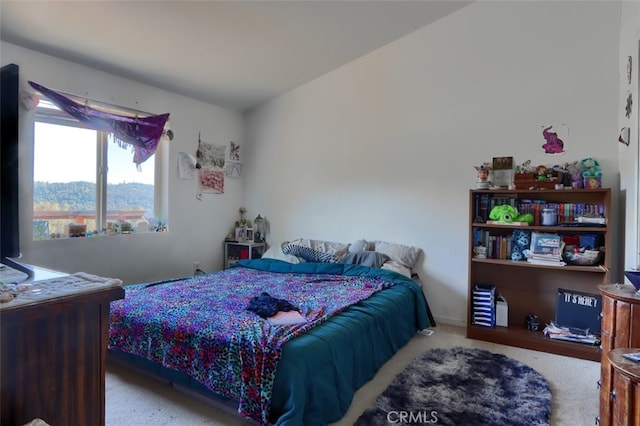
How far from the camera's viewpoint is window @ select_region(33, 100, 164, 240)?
9.64 ft

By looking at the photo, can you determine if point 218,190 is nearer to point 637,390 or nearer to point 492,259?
point 492,259

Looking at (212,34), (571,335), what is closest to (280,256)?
(212,34)

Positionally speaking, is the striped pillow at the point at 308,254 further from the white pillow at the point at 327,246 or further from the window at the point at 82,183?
the window at the point at 82,183

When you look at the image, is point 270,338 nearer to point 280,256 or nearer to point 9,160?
point 280,256

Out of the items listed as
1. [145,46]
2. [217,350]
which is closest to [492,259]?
[217,350]

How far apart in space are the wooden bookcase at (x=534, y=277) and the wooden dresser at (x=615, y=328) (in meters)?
1.11

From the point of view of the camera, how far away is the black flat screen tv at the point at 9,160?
8.25ft

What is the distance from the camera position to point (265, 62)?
3.52m

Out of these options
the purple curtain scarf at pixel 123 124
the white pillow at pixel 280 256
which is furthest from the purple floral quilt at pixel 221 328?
the purple curtain scarf at pixel 123 124

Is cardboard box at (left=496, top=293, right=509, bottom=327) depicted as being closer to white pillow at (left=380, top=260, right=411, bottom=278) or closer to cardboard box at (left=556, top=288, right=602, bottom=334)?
cardboard box at (left=556, top=288, right=602, bottom=334)

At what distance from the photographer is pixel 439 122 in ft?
11.3

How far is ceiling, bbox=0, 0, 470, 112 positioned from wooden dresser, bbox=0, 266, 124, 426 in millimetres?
2311

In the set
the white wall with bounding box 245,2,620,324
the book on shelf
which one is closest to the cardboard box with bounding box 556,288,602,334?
the book on shelf

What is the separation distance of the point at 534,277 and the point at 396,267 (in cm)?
121
